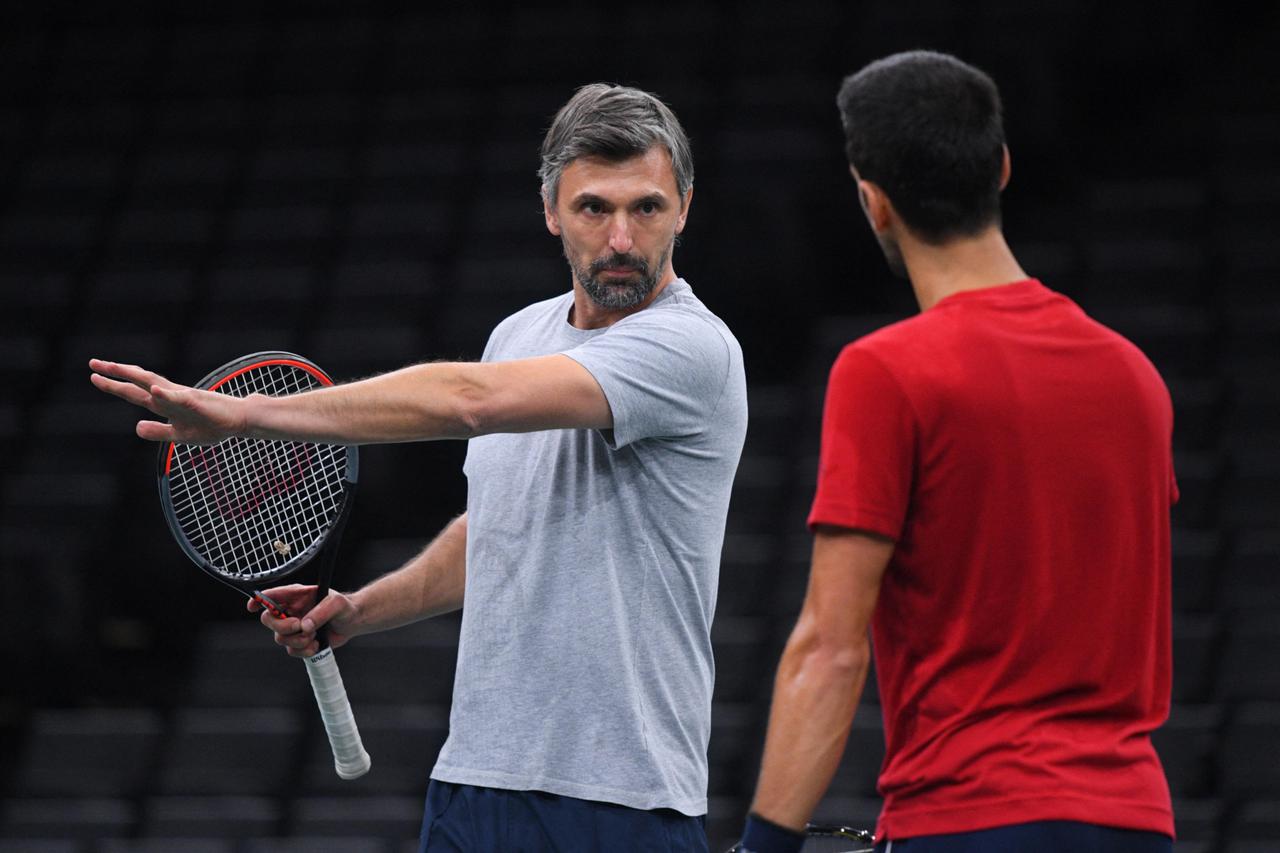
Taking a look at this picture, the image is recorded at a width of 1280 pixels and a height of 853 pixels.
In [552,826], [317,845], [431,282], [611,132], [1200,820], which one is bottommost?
[317,845]

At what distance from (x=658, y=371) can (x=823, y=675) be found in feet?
1.83

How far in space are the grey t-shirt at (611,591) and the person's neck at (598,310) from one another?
4cm

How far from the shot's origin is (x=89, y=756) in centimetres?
445

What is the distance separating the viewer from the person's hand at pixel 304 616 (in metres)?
2.20

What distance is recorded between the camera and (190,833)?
4160 millimetres

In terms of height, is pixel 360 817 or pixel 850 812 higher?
pixel 850 812

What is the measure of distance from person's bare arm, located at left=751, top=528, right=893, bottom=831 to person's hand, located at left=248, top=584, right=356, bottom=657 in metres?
0.96

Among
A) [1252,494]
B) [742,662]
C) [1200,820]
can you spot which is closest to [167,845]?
[742,662]

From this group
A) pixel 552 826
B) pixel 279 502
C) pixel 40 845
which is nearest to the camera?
pixel 552 826

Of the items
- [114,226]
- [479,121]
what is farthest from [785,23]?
[114,226]

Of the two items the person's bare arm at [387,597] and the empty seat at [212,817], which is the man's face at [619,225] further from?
the empty seat at [212,817]

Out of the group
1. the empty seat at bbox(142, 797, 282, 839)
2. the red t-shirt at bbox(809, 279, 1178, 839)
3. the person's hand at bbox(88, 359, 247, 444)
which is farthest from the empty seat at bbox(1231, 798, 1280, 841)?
the person's hand at bbox(88, 359, 247, 444)

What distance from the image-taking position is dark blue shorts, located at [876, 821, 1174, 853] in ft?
4.38

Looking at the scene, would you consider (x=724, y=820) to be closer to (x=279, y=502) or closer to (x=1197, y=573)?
(x=1197, y=573)
